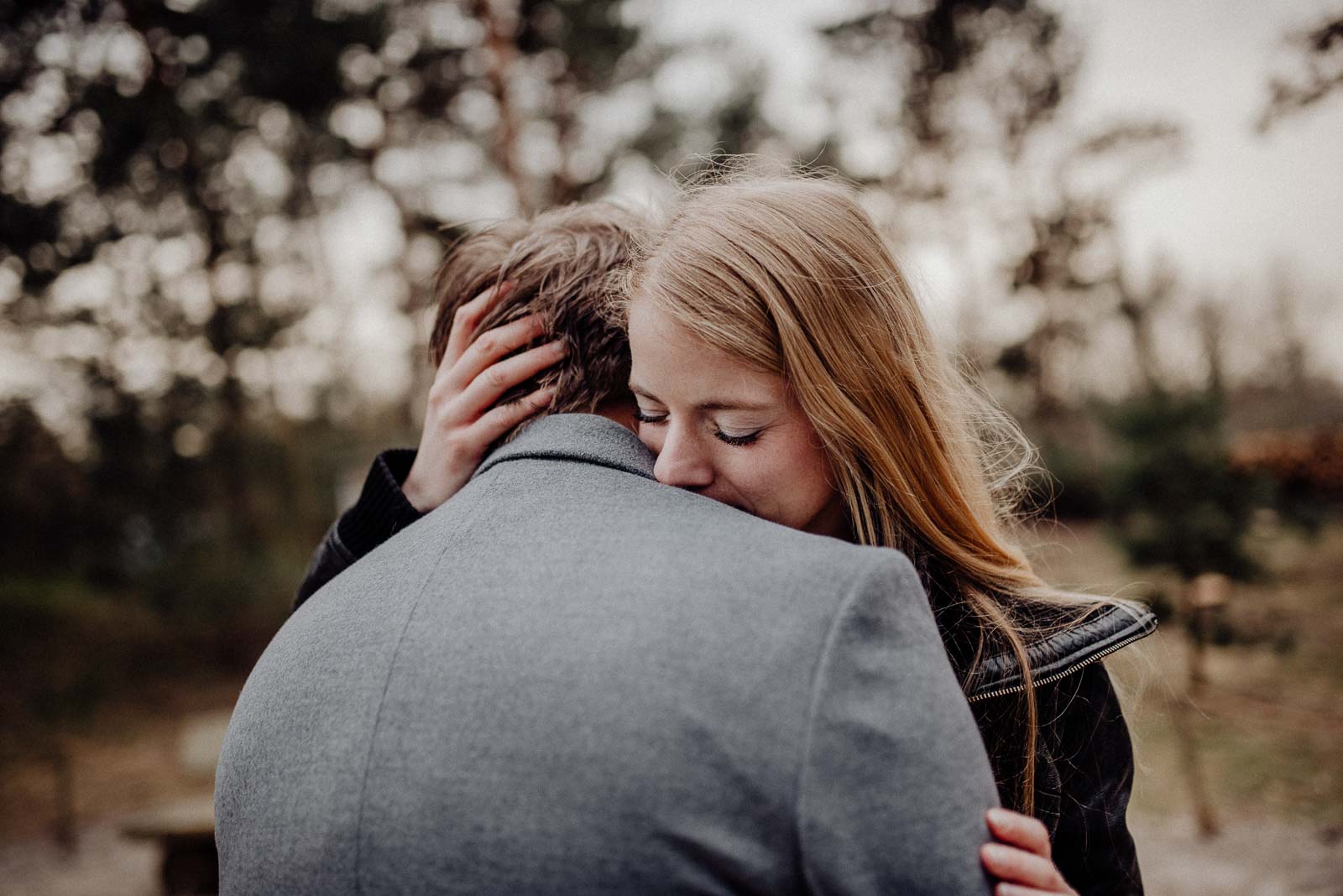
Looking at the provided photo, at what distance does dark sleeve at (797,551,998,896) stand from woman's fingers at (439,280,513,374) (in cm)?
114

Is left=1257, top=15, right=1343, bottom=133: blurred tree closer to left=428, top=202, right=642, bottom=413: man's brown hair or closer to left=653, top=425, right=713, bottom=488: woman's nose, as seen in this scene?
left=428, top=202, right=642, bottom=413: man's brown hair

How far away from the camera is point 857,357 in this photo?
1683 mm

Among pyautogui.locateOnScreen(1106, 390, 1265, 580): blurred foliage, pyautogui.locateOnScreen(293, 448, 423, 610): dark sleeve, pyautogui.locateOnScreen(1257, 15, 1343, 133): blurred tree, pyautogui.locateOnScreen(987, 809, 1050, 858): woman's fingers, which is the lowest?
pyautogui.locateOnScreen(1106, 390, 1265, 580): blurred foliage

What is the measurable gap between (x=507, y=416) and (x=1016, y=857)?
119 centimetres

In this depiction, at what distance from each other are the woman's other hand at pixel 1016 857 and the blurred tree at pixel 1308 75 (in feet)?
13.7

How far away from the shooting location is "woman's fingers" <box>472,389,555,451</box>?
1.74 m

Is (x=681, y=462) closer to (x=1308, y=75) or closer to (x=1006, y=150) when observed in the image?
(x=1308, y=75)

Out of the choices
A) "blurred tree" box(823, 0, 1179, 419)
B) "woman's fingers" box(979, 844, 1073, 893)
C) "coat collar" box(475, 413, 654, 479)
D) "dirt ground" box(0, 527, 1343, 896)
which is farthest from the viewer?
"blurred tree" box(823, 0, 1179, 419)

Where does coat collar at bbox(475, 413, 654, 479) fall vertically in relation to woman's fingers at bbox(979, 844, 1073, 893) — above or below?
above

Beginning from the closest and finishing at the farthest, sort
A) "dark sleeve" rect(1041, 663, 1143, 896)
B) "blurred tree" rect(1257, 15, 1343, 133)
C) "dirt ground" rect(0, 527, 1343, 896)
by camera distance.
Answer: "dark sleeve" rect(1041, 663, 1143, 896)
"blurred tree" rect(1257, 15, 1343, 133)
"dirt ground" rect(0, 527, 1343, 896)

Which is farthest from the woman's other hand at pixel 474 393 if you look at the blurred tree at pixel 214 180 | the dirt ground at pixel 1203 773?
the blurred tree at pixel 214 180

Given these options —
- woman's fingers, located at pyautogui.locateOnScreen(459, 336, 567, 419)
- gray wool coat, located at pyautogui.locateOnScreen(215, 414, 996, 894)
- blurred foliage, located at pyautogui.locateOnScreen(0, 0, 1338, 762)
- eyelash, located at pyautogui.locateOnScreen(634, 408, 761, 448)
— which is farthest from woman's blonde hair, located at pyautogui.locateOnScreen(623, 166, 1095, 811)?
blurred foliage, located at pyautogui.locateOnScreen(0, 0, 1338, 762)

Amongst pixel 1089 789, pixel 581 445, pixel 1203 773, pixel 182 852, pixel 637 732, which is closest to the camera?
pixel 637 732

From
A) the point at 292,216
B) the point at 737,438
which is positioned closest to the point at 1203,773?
the point at 737,438
